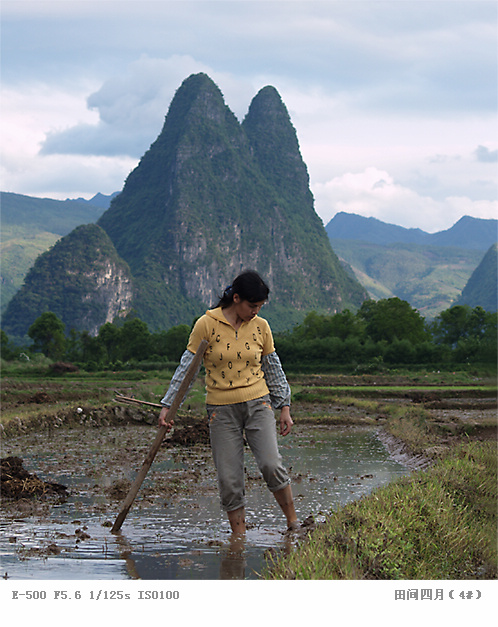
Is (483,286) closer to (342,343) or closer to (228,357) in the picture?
(342,343)

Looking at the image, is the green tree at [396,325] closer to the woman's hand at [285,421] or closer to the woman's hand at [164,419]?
the woman's hand at [285,421]

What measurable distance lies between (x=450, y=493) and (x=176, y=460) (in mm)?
5159

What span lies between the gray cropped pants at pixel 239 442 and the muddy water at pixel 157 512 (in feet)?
1.55

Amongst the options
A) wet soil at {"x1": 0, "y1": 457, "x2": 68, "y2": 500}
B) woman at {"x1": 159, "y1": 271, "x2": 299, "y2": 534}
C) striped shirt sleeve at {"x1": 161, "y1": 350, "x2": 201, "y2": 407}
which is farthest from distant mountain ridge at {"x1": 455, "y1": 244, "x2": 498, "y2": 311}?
striped shirt sleeve at {"x1": 161, "y1": 350, "x2": 201, "y2": 407}

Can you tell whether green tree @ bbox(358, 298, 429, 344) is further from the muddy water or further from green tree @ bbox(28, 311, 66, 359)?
the muddy water

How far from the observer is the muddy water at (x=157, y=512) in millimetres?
4430

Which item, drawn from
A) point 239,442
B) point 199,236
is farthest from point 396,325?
point 199,236

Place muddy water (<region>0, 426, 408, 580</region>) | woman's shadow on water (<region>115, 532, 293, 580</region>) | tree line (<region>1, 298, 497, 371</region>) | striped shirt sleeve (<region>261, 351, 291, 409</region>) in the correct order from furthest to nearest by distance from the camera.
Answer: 1. tree line (<region>1, 298, 497, 371</region>)
2. striped shirt sleeve (<region>261, 351, 291, 409</region>)
3. muddy water (<region>0, 426, 408, 580</region>)
4. woman's shadow on water (<region>115, 532, 293, 580</region>)

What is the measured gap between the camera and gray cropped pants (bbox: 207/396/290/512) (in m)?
4.81

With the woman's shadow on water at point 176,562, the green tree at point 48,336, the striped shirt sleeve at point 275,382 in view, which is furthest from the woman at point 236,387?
the green tree at point 48,336

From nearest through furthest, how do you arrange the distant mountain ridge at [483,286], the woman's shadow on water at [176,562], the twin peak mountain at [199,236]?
the woman's shadow on water at [176,562] → the twin peak mountain at [199,236] → the distant mountain ridge at [483,286]

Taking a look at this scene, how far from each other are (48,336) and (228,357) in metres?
71.5

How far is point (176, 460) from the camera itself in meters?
10.2

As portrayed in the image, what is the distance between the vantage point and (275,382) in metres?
5.05
